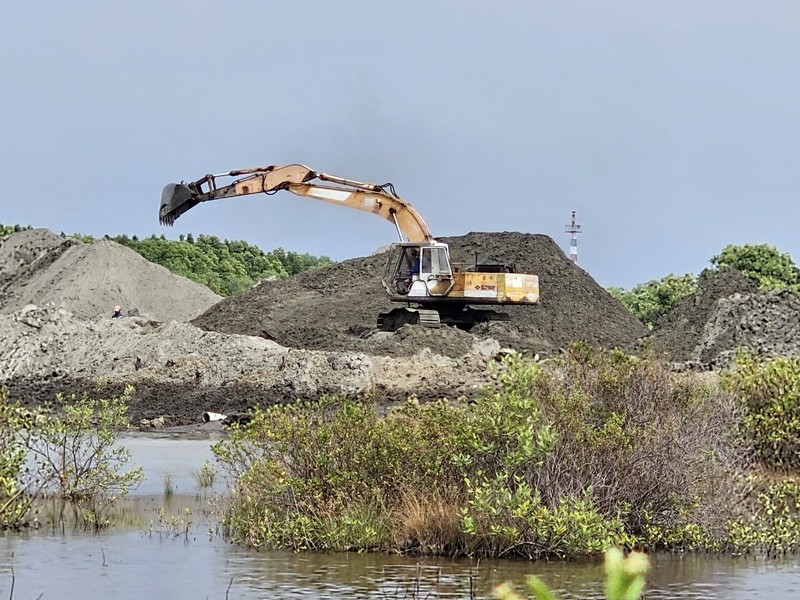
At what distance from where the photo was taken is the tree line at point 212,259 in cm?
9000

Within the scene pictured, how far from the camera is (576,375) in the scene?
1397 cm

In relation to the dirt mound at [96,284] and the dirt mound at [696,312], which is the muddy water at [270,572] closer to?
the dirt mound at [696,312]

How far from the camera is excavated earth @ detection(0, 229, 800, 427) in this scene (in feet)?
112

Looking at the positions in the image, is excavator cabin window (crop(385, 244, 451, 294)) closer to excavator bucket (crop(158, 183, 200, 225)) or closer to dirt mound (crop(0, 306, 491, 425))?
dirt mound (crop(0, 306, 491, 425))

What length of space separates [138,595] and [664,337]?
37637 mm

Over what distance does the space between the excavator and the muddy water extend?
25561 millimetres

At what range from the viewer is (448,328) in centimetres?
4041

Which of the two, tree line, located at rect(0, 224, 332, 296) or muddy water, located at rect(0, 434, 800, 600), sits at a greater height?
tree line, located at rect(0, 224, 332, 296)

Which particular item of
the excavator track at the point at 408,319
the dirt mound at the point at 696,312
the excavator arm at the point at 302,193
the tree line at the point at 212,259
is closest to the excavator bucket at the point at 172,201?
the excavator arm at the point at 302,193

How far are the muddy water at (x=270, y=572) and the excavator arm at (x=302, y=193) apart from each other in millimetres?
23744

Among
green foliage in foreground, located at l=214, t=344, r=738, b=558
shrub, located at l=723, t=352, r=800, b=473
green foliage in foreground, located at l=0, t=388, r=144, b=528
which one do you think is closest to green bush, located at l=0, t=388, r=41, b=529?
green foliage in foreground, located at l=0, t=388, r=144, b=528

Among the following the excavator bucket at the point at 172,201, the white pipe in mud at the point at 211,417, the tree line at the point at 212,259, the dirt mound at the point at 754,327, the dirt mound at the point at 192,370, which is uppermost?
the tree line at the point at 212,259

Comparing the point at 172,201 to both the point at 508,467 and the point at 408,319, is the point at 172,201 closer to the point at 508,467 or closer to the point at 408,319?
the point at 408,319

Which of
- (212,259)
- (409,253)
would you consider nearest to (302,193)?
(409,253)
